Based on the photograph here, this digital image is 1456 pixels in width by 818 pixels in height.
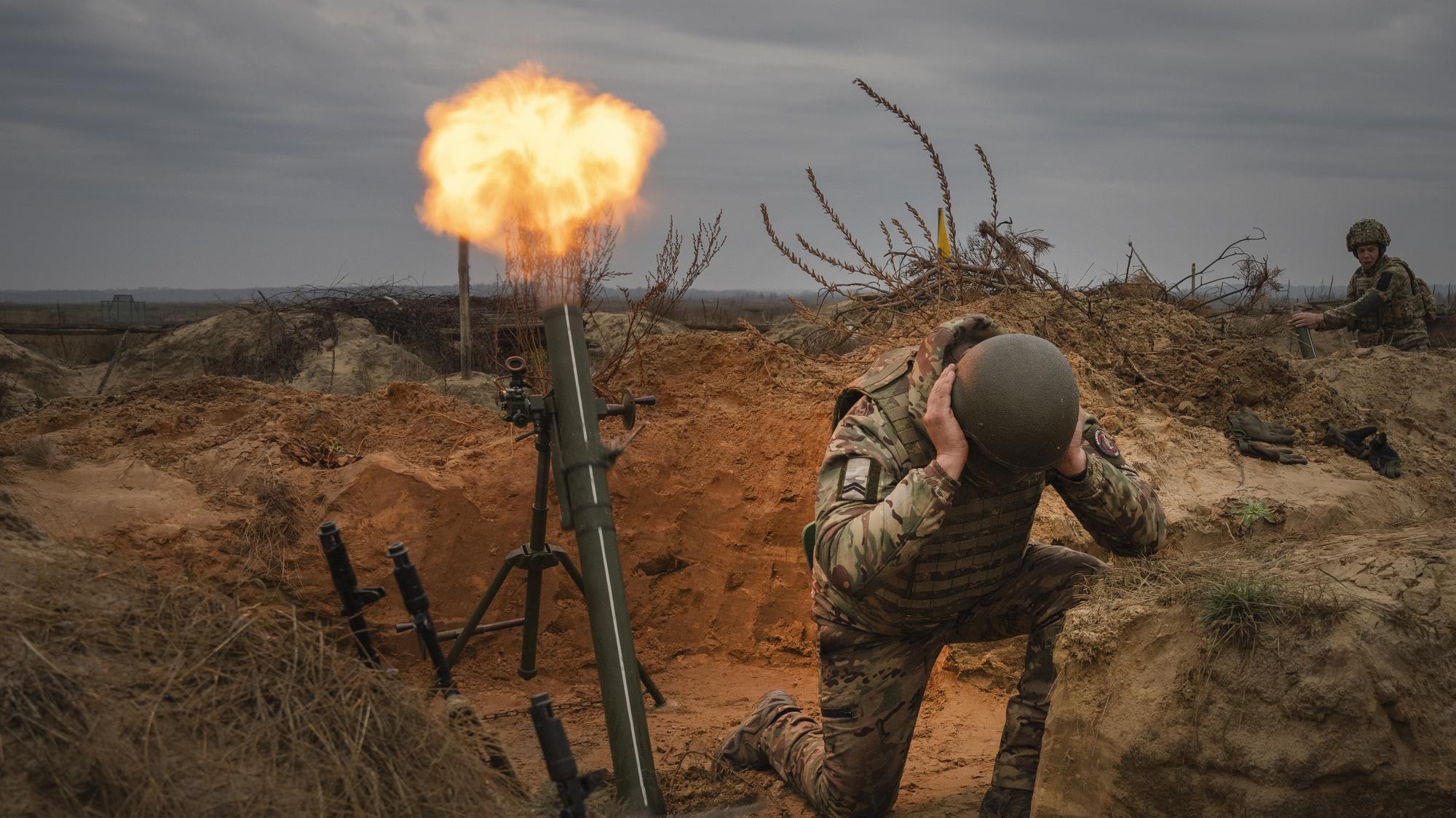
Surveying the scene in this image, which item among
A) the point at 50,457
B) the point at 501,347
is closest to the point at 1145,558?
the point at 50,457

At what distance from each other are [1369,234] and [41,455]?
423 inches

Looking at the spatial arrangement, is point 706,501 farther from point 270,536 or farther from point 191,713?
point 191,713

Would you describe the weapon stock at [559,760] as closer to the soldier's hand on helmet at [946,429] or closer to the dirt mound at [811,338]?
the soldier's hand on helmet at [946,429]

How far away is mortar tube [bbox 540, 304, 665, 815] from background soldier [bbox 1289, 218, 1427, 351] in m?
8.45

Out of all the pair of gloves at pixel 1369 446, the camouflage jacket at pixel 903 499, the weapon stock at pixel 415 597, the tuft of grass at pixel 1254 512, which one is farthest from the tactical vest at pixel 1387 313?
the weapon stock at pixel 415 597

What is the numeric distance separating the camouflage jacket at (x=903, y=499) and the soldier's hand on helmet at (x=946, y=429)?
0.04 m

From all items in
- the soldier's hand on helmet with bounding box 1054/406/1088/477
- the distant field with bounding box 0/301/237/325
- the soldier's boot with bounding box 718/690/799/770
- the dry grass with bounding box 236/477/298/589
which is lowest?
the soldier's boot with bounding box 718/690/799/770

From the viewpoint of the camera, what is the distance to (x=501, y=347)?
56.9 feet

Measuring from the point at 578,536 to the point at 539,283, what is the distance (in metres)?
1.50

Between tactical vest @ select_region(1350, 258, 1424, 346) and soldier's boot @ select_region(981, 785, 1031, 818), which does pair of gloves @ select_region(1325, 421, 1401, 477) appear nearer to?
soldier's boot @ select_region(981, 785, 1031, 818)

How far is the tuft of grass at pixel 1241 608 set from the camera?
9.91 feet

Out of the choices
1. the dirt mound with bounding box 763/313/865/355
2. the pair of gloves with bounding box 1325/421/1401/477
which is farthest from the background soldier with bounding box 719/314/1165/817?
the dirt mound with bounding box 763/313/865/355

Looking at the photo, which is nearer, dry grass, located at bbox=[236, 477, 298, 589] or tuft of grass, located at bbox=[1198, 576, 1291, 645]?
tuft of grass, located at bbox=[1198, 576, 1291, 645]

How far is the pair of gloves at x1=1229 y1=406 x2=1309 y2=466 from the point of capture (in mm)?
6160
